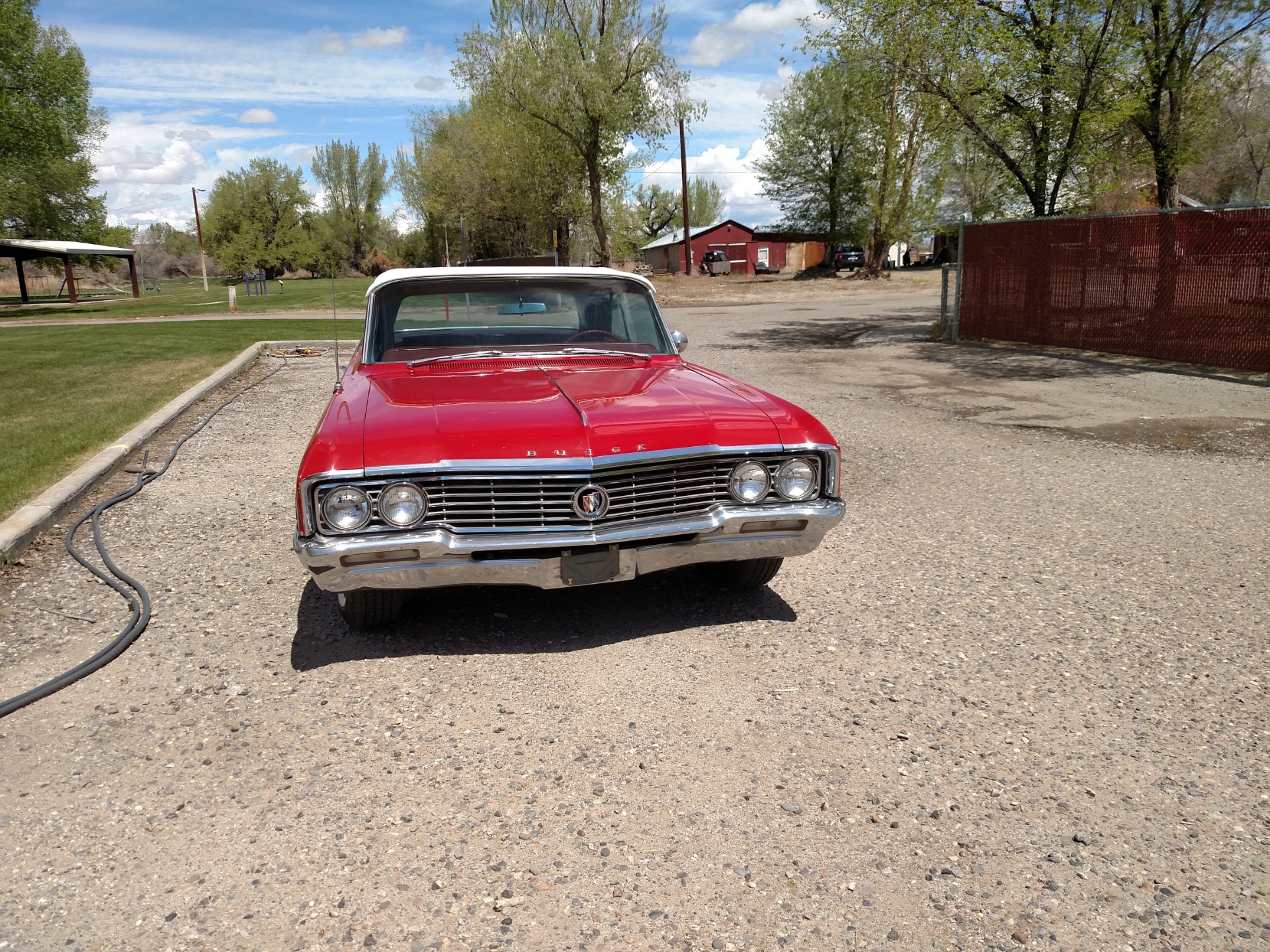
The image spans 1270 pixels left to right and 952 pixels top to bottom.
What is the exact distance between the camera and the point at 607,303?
5258 millimetres

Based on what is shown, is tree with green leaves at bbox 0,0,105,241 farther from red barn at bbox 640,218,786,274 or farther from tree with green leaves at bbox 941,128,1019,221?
red barn at bbox 640,218,786,274

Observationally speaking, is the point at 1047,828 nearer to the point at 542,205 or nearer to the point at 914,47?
the point at 914,47

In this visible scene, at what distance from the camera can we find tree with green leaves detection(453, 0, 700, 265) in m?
Answer: 28.7

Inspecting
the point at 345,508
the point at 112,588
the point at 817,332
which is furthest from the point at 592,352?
the point at 817,332

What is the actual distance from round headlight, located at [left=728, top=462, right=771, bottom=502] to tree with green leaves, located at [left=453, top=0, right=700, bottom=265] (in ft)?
88.9

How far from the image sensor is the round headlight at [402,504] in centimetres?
347

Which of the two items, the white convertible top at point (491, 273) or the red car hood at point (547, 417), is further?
the white convertible top at point (491, 273)

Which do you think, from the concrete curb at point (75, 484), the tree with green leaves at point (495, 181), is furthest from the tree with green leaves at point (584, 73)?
the concrete curb at point (75, 484)

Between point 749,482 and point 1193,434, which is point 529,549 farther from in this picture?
point 1193,434

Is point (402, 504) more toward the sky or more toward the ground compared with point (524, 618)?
more toward the sky

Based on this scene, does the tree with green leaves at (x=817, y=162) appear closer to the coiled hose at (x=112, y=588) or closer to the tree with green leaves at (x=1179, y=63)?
the tree with green leaves at (x=1179, y=63)

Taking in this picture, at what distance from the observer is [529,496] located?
3.55m

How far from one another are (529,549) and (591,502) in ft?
0.94

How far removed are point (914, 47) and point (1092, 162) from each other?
10.5 feet
